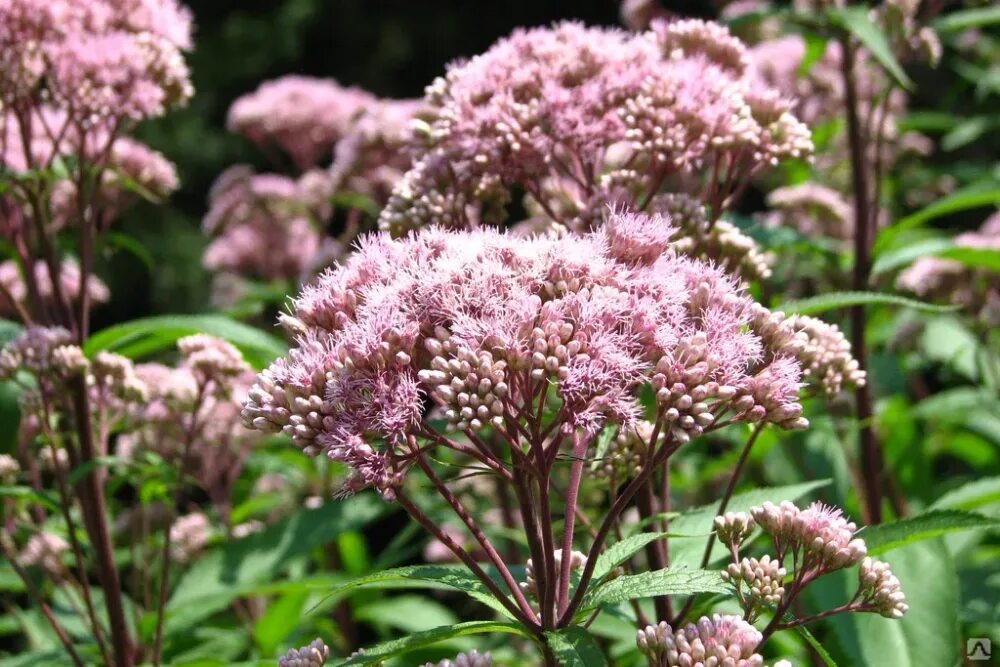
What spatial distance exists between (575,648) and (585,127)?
1187mm

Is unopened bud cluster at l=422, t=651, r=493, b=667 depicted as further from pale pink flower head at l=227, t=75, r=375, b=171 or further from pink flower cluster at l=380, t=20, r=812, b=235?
pale pink flower head at l=227, t=75, r=375, b=171

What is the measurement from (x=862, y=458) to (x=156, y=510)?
2.77 metres

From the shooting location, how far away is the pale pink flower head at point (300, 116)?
5.08 m

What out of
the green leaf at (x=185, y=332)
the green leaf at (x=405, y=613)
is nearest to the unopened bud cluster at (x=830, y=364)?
the green leaf at (x=185, y=332)

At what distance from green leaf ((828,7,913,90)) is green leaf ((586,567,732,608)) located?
1.67m

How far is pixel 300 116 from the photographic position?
5074mm

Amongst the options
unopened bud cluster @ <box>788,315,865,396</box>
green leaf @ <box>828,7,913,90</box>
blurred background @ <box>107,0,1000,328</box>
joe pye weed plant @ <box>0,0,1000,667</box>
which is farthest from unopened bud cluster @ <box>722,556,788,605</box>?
blurred background @ <box>107,0,1000,328</box>

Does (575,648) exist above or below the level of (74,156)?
below

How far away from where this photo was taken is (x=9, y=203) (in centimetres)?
297

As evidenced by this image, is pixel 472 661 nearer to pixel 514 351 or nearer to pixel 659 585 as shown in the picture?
pixel 659 585

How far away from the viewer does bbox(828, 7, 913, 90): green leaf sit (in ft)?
8.86

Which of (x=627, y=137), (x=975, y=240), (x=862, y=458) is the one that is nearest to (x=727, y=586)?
(x=627, y=137)

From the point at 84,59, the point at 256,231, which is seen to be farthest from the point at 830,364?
the point at 256,231

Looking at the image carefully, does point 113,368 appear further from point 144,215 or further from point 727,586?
point 144,215
